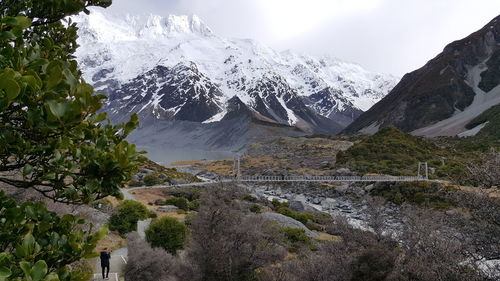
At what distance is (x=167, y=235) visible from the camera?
702 inches

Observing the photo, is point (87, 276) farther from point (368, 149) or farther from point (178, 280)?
point (368, 149)

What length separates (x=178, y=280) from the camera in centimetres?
1293

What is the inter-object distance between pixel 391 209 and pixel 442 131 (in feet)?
297

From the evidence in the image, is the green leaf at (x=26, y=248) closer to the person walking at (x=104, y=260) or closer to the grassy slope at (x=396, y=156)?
the person walking at (x=104, y=260)

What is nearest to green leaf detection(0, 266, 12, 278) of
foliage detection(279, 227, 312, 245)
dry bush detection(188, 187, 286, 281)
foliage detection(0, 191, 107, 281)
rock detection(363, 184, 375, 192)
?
foliage detection(0, 191, 107, 281)

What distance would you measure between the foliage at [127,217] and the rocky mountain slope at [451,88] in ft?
386

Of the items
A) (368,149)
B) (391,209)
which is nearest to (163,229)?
(391,209)

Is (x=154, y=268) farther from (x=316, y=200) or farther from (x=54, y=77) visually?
(x=316, y=200)

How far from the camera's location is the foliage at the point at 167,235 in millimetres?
17672

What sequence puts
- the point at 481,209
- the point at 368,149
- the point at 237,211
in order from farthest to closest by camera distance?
the point at 368,149 → the point at 237,211 → the point at 481,209

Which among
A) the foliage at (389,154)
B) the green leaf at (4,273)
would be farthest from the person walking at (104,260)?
the foliage at (389,154)

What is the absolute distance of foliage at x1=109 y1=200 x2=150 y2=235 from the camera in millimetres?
21583

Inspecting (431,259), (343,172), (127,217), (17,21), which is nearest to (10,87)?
(17,21)

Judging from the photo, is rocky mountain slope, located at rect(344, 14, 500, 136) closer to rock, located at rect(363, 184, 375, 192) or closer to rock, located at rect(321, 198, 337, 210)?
rock, located at rect(363, 184, 375, 192)
